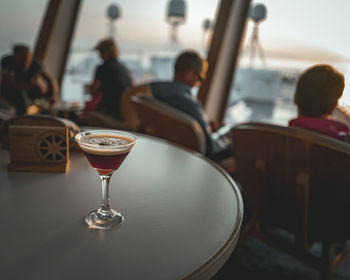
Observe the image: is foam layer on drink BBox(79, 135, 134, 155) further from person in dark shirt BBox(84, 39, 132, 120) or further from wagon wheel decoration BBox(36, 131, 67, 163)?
person in dark shirt BBox(84, 39, 132, 120)

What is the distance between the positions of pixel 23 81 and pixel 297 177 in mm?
2826

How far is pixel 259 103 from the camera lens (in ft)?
12.2

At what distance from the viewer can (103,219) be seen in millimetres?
758

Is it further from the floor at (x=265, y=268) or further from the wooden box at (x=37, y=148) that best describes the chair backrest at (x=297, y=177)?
the wooden box at (x=37, y=148)

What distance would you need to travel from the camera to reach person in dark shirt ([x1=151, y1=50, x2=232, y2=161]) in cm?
222

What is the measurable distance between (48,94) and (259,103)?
235cm

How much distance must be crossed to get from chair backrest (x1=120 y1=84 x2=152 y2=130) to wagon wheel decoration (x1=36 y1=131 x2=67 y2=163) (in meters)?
1.99

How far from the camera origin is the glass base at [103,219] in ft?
2.43

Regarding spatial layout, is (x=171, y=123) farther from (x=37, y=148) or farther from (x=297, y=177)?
(x=37, y=148)

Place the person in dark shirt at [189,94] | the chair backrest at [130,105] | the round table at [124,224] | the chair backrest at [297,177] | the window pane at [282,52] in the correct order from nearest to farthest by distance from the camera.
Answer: the round table at [124,224] < the chair backrest at [297,177] < the person in dark shirt at [189,94] < the window pane at [282,52] < the chair backrest at [130,105]

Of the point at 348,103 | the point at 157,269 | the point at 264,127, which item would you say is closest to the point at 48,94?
the point at 264,127

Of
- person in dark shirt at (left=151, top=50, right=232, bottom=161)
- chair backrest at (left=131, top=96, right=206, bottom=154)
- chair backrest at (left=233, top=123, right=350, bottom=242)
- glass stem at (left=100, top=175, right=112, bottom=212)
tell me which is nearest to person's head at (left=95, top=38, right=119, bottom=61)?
person in dark shirt at (left=151, top=50, right=232, bottom=161)

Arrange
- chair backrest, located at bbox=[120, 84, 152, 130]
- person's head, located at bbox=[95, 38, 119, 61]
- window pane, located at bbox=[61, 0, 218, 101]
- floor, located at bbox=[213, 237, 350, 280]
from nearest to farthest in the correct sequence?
floor, located at bbox=[213, 237, 350, 280], chair backrest, located at bbox=[120, 84, 152, 130], person's head, located at bbox=[95, 38, 119, 61], window pane, located at bbox=[61, 0, 218, 101]

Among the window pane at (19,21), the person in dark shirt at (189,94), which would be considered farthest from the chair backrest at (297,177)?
the window pane at (19,21)
